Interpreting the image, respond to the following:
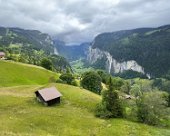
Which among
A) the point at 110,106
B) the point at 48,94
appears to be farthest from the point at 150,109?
the point at 48,94

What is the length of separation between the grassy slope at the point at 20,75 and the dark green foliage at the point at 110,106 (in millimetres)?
45765

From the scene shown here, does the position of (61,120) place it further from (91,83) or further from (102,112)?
(91,83)

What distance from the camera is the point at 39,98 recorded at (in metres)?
88.8

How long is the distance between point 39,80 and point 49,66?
176 ft

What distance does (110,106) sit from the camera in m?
84.6

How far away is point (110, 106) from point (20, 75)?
62.2 m

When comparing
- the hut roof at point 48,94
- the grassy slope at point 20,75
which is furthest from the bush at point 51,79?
the hut roof at point 48,94

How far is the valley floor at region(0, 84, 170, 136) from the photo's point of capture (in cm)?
6562

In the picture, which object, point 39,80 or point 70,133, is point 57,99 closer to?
point 70,133

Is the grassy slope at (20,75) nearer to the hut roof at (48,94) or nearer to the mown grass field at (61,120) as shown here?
the mown grass field at (61,120)

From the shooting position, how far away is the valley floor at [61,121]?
2584 inches

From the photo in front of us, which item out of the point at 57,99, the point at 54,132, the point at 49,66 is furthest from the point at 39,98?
the point at 49,66

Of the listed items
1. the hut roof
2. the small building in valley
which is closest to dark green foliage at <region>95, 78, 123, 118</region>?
the small building in valley

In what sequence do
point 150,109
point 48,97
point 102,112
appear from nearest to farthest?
point 102,112, point 150,109, point 48,97
